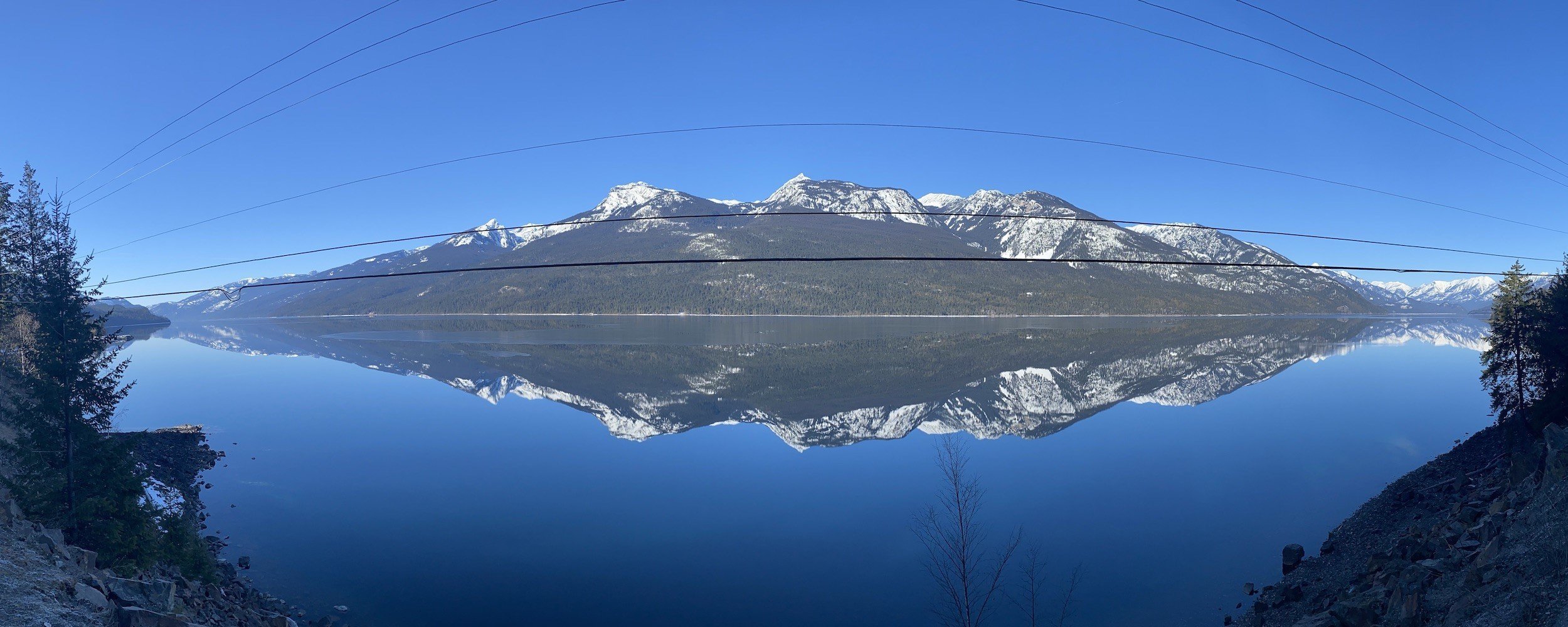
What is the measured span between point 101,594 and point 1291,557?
28671 millimetres

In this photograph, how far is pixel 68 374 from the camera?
19969 mm

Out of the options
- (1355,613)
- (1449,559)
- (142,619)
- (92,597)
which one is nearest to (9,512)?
(92,597)

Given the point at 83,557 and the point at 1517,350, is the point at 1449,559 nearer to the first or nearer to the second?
the point at 1517,350

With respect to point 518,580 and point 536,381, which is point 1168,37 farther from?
point 536,381

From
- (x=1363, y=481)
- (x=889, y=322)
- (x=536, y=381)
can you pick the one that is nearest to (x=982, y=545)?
(x=1363, y=481)

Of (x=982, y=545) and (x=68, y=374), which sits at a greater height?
(x=68, y=374)

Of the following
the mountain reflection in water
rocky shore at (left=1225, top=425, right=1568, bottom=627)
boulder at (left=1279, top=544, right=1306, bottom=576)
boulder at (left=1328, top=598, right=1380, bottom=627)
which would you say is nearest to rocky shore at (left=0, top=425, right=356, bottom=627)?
rocky shore at (left=1225, top=425, right=1568, bottom=627)

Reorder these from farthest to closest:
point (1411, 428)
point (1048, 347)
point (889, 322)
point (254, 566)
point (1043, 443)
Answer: point (889, 322) < point (1048, 347) < point (1411, 428) < point (1043, 443) < point (254, 566)

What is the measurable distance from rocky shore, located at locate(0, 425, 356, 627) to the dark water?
1856 millimetres

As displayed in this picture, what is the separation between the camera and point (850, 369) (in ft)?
247

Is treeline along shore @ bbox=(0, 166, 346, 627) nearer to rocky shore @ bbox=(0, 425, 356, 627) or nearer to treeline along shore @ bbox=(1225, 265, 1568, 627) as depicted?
rocky shore @ bbox=(0, 425, 356, 627)

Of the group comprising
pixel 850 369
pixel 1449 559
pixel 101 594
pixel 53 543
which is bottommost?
pixel 1449 559

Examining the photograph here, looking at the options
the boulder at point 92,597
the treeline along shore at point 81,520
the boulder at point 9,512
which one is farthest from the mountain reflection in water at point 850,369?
the boulder at point 92,597

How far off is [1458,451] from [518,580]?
4042cm
